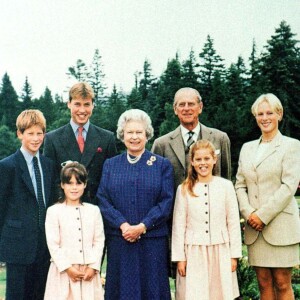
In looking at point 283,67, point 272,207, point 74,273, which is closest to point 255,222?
point 272,207

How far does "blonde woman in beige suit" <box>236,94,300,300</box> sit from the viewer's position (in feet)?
16.6

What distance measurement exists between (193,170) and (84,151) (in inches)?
48.3

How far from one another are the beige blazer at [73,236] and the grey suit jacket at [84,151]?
501 mm

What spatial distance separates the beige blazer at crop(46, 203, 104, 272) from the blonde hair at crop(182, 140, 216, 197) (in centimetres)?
96

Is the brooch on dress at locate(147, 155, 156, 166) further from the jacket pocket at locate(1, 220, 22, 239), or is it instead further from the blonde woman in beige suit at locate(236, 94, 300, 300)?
the jacket pocket at locate(1, 220, 22, 239)

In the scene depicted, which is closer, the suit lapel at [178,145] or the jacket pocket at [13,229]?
the jacket pocket at [13,229]

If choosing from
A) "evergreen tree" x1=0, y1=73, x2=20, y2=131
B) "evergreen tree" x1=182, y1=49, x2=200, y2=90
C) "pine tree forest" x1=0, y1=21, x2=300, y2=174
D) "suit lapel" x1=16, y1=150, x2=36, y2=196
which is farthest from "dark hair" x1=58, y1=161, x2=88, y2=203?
"evergreen tree" x1=0, y1=73, x2=20, y2=131

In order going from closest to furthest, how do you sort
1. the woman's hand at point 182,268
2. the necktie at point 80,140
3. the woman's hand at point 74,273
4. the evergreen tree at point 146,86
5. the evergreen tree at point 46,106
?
the woman's hand at point 74,273 < the woman's hand at point 182,268 < the necktie at point 80,140 < the evergreen tree at point 146,86 < the evergreen tree at point 46,106

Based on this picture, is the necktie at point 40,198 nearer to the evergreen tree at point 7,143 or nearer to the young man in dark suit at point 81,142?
the young man in dark suit at point 81,142

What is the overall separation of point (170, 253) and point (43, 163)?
172 cm

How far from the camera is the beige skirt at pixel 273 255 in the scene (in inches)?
200

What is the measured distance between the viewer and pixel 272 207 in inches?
197

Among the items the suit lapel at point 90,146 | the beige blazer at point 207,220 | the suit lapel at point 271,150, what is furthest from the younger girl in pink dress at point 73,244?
the suit lapel at point 271,150

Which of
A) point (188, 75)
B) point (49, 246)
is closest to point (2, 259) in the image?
point (49, 246)
